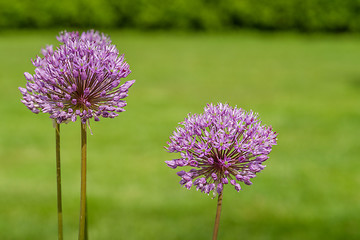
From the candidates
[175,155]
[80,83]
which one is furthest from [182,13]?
[80,83]

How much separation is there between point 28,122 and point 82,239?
996cm

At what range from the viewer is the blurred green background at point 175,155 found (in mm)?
Answer: 6051

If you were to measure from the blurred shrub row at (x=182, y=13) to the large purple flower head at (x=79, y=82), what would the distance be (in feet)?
76.1

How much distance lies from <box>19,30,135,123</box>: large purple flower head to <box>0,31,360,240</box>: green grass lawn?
4.07 metres

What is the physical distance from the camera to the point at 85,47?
144 cm

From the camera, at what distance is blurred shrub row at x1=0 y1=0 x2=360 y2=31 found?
24.0m

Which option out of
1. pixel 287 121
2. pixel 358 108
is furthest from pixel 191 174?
pixel 358 108

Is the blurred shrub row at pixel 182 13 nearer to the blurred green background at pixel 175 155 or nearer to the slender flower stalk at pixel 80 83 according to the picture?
the blurred green background at pixel 175 155

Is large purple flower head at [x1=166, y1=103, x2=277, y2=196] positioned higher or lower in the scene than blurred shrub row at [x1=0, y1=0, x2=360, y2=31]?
lower

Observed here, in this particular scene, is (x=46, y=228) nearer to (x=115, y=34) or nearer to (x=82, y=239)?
(x=82, y=239)

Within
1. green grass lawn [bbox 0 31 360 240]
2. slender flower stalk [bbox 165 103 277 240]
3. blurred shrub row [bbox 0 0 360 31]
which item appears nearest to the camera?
slender flower stalk [bbox 165 103 277 240]

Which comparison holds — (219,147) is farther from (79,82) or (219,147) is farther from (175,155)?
(175,155)

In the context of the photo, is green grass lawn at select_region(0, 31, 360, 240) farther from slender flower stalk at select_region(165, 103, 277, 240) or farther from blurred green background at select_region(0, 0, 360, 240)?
slender flower stalk at select_region(165, 103, 277, 240)

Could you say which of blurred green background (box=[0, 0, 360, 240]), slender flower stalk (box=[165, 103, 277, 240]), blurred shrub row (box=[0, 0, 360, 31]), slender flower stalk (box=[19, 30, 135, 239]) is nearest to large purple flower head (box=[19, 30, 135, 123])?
slender flower stalk (box=[19, 30, 135, 239])
